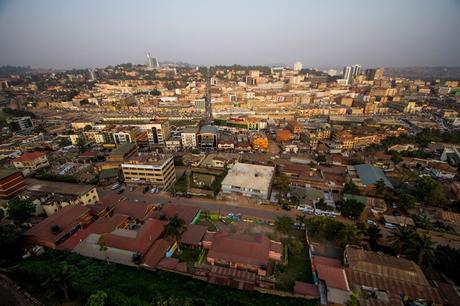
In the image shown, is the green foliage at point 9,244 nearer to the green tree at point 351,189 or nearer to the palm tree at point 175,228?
the palm tree at point 175,228

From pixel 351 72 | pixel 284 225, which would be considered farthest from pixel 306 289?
pixel 351 72

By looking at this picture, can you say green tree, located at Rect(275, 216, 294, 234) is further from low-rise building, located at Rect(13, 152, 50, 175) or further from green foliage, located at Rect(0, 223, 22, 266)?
low-rise building, located at Rect(13, 152, 50, 175)

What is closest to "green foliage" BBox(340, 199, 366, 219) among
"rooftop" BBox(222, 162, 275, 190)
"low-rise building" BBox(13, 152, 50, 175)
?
"rooftop" BBox(222, 162, 275, 190)

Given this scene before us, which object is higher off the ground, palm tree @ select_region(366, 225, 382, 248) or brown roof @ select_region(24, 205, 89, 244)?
brown roof @ select_region(24, 205, 89, 244)

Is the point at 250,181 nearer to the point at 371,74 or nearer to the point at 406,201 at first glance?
the point at 406,201

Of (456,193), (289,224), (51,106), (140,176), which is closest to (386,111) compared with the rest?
(456,193)

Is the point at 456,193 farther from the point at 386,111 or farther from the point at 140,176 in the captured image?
the point at 386,111
